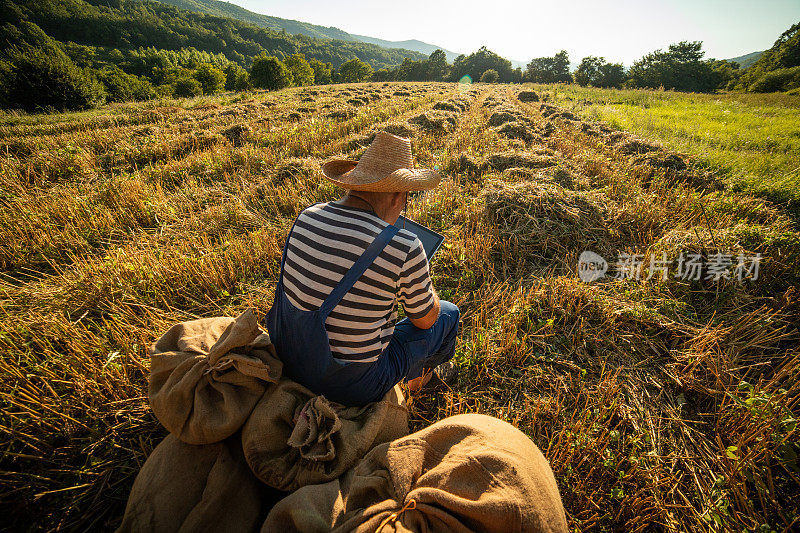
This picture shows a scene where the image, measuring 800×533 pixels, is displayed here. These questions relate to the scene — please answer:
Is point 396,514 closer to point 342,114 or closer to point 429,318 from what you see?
point 429,318

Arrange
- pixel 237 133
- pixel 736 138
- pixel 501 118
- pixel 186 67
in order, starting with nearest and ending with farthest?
pixel 736 138 < pixel 237 133 < pixel 501 118 < pixel 186 67

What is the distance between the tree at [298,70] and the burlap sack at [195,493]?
54.3 meters

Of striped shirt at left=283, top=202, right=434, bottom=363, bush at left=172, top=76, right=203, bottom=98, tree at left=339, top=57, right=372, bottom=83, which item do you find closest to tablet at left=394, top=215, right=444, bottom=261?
striped shirt at left=283, top=202, right=434, bottom=363

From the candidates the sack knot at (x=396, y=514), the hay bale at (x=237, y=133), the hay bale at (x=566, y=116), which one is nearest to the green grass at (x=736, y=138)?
the hay bale at (x=566, y=116)

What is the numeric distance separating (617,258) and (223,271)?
458 cm

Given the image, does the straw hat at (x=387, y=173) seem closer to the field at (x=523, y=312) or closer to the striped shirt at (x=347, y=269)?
the striped shirt at (x=347, y=269)

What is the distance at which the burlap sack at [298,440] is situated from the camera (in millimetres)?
1240

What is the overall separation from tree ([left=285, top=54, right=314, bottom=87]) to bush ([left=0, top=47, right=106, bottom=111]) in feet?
103

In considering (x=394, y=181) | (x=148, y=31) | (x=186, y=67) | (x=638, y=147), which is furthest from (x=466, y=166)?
(x=148, y=31)

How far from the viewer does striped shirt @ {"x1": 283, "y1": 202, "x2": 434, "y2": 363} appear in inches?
56.2

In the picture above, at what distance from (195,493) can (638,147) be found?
29.2ft

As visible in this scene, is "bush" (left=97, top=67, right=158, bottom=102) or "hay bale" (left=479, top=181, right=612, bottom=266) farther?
"bush" (left=97, top=67, right=158, bottom=102)

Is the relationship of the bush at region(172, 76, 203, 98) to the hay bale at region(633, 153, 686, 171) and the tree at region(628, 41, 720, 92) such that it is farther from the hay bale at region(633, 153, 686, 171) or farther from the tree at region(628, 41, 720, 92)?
the tree at region(628, 41, 720, 92)

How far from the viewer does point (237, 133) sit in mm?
8406
